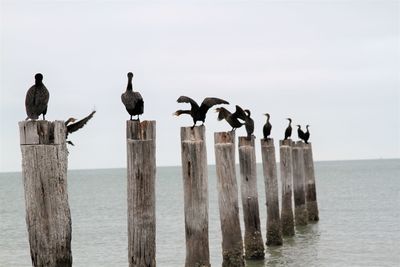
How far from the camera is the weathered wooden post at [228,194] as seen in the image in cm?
1122

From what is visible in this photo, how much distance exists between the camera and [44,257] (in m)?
6.45

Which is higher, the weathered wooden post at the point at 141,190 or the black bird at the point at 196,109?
the black bird at the point at 196,109

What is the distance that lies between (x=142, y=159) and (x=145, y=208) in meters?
0.56

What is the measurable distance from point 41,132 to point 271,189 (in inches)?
383

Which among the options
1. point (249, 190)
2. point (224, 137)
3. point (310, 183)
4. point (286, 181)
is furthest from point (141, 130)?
point (310, 183)

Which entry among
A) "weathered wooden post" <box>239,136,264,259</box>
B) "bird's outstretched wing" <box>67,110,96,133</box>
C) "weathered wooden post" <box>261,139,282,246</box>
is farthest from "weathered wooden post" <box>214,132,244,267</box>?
"weathered wooden post" <box>261,139,282,246</box>

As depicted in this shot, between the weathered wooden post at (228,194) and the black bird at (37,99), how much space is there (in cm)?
403

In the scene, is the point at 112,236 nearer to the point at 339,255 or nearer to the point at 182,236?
the point at 182,236

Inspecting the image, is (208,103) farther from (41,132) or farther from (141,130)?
(41,132)

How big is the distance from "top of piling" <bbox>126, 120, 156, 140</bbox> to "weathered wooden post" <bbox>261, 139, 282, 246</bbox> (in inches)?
319

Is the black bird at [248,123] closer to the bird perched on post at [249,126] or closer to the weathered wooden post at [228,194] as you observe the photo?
the bird perched on post at [249,126]

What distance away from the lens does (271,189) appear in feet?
51.0

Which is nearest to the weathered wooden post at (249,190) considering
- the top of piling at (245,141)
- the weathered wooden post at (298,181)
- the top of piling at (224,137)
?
the top of piling at (245,141)

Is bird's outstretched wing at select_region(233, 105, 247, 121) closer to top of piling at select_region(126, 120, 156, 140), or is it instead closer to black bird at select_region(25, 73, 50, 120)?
top of piling at select_region(126, 120, 156, 140)
